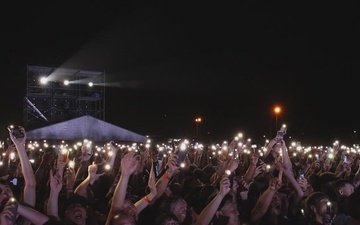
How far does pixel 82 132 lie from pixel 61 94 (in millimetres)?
7008

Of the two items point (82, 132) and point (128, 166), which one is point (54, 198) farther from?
point (82, 132)

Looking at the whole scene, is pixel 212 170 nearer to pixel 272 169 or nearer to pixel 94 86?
pixel 272 169

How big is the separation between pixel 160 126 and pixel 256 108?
15987mm

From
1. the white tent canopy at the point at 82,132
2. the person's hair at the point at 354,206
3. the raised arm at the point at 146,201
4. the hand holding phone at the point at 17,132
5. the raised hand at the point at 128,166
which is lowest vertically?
the white tent canopy at the point at 82,132

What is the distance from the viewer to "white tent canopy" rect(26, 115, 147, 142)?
26.6m

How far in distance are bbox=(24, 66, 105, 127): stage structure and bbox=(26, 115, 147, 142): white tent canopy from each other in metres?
5.12

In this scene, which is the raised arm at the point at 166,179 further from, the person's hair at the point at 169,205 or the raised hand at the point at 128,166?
the raised hand at the point at 128,166

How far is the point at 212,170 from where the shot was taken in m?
10.6

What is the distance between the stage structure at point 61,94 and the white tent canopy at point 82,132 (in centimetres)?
512

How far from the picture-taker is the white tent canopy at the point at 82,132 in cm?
2656

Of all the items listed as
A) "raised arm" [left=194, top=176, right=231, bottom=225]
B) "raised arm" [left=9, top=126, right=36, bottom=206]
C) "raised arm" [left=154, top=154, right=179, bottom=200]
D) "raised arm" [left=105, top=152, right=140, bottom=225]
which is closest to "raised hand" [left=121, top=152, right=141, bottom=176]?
"raised arm" [left=105, top=152, right=140, bottom=225]

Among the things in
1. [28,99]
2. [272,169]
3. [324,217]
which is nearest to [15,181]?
[324,217]

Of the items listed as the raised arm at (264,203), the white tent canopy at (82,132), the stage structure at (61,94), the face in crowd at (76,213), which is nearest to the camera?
the face in crowd at (76,213)

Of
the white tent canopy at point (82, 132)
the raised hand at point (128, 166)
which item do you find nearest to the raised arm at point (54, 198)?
the raised hand at point (128, 166)
